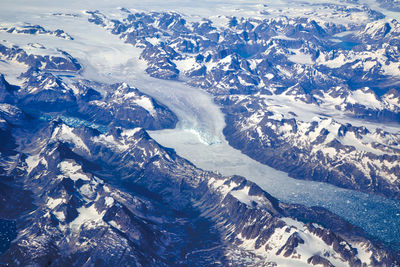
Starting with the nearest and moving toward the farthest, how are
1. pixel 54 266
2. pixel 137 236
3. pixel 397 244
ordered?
pixel 54 266 < pixel 137 236 < pixel 397 244

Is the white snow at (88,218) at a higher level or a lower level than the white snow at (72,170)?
lower

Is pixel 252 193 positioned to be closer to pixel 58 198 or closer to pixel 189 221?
pixel 189 221

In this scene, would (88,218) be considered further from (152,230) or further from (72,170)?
(72,170)

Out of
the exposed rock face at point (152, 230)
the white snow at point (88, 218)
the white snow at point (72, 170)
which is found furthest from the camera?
the white snow at point (72, 170)

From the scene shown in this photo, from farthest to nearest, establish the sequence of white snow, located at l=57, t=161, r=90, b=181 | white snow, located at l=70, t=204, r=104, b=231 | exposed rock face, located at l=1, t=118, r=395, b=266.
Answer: white snow, located at l=57, t=161, r=90, b=181
white snow, located at l=70, t=204, r=104, b=231
exposed rock face, located at l=1, t=118, r=395, b=266

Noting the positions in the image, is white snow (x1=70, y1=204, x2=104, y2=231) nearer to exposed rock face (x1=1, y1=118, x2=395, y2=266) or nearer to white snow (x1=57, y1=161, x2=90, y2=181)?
exposed rock face (x1=1, y1=118, x2=395, y2=266)

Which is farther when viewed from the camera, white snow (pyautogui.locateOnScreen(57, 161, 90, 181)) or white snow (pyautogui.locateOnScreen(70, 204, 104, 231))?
white snow (pyautogui.locateOnScreen(57, 161, 90, 181))

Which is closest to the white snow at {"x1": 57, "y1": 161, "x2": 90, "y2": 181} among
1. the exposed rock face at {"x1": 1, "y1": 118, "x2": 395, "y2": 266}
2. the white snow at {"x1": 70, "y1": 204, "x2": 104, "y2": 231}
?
the exposed rock face at {"x1": 1, "y1": 118, "x2": 395, "y2": 266}

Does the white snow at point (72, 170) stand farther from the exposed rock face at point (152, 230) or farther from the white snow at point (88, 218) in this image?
the white snow at point (88, 218)

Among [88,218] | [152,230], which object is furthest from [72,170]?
[152,230]

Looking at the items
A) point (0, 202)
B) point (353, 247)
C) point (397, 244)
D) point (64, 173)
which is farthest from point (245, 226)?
point (0, 202)

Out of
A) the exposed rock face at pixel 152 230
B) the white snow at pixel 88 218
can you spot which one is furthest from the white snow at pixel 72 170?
the white snow at pixel 88 218
